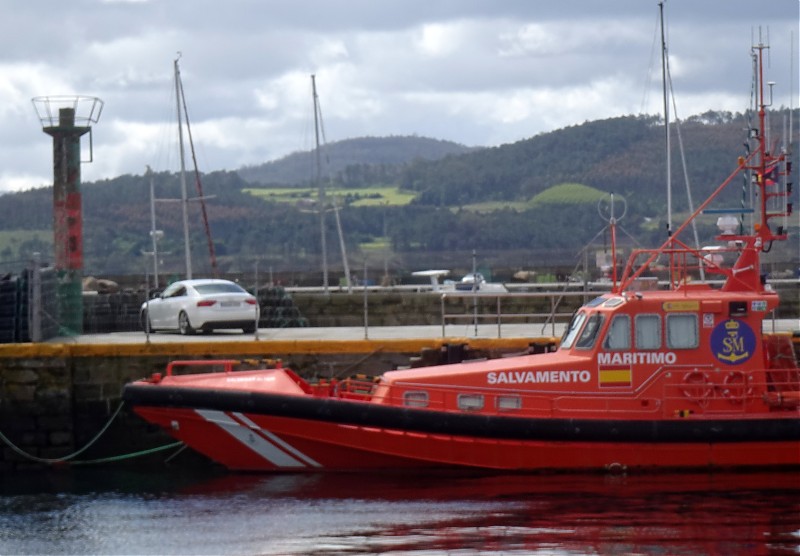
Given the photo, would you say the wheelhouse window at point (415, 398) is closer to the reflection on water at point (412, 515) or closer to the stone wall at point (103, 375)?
the reflection on water at point (412, 515)

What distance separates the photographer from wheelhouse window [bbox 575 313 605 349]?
53.4 ft

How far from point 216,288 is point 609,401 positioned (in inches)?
373

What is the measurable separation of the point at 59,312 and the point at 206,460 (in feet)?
17.8

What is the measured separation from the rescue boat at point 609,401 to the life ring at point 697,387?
0.02 m

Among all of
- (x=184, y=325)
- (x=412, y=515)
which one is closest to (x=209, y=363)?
(x=412, y=515)

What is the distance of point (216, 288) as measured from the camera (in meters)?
23.7

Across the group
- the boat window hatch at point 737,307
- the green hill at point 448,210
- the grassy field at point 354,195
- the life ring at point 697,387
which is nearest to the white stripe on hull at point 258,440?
the life ring at point 697,387

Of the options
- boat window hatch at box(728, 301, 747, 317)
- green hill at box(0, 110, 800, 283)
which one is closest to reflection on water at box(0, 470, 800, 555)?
boat window hatch at box(728, 301, 747, 317)

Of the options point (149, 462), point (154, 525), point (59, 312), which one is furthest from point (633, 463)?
point (59, 312)

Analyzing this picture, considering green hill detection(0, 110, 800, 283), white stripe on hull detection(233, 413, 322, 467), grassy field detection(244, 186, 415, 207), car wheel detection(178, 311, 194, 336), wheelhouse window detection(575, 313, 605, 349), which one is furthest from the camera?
grassy field detection(244, 186, 415, 207)

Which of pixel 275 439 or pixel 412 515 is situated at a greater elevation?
pixel 275 439

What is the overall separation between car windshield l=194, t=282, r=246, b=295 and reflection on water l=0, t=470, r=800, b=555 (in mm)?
6464

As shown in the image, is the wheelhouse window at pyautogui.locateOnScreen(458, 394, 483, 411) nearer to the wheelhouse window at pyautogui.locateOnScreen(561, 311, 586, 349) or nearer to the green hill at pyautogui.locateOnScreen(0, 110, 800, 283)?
the wheelhouse window at pyautogui.locateOnScreen(561, 311, 586, 349)

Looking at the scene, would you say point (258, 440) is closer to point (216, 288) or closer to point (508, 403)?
point (508, 403)
